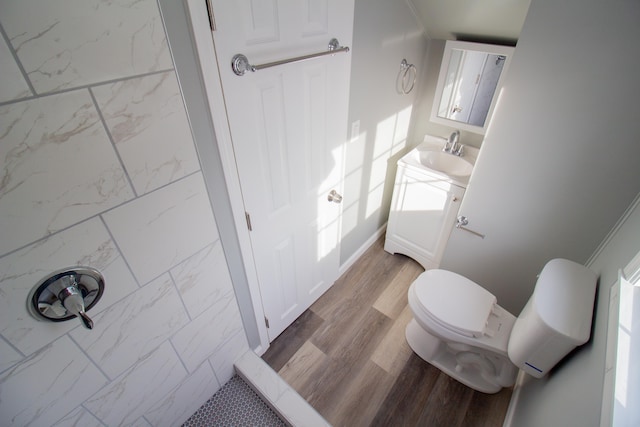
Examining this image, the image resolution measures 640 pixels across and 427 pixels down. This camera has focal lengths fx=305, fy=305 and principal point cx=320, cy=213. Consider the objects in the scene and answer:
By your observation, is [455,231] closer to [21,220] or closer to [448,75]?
[448,75]

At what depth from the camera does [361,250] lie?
8.05 ft

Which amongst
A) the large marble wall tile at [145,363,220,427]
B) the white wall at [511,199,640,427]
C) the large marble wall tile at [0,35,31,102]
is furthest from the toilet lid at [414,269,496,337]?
the large marble wall tile at [0,35,31,102]

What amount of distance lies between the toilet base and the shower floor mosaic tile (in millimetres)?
885

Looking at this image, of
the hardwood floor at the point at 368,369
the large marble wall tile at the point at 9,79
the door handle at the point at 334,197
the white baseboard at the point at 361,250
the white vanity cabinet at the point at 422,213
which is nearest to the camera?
the large marble wall tile at the point at 9,79

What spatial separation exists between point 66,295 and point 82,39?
24.8 inches

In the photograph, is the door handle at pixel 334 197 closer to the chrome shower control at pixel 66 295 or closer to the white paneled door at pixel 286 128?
the white paneled door at pixel 286 128

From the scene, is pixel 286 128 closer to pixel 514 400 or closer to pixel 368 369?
pixel 368 369

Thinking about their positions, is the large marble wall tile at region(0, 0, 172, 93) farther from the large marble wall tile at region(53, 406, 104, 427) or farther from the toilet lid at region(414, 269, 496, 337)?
the toilet lid at region(414, 269, 496, 337)

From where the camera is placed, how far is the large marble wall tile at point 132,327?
3.08 ft

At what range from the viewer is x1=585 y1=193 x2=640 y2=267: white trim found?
1234 mm

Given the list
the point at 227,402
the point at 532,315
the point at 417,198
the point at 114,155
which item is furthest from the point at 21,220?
the point at 417,198

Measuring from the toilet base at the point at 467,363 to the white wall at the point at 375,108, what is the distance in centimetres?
80

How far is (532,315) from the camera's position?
48.2 inches

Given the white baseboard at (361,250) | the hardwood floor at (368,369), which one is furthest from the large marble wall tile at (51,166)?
the white baseboard at (361,250)
